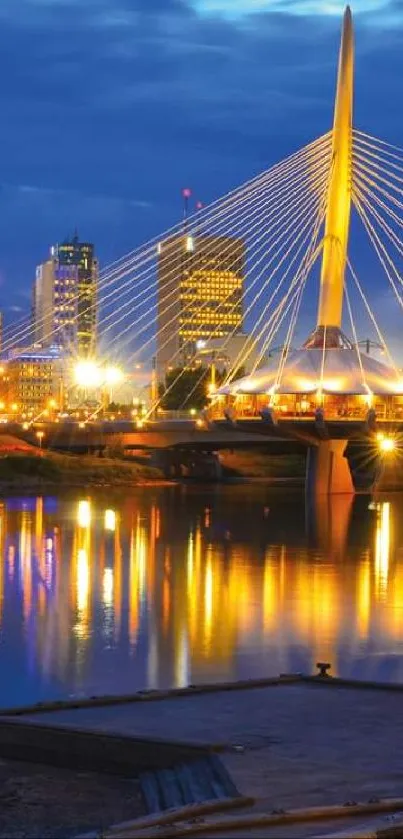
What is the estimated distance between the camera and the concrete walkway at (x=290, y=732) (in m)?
12.6

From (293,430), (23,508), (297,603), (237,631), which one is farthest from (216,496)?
(237,631)

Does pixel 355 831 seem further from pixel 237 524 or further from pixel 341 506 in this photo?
pixel 341 506

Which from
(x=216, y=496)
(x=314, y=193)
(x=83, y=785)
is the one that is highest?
(x=314, y=193)

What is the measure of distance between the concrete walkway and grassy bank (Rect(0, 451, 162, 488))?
60085 mm

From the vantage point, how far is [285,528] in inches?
2052

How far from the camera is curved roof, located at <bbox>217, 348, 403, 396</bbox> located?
222 feet

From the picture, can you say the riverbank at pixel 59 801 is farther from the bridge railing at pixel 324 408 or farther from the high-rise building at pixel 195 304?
the high-rise building at pixel 195 304

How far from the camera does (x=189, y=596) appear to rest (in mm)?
32469

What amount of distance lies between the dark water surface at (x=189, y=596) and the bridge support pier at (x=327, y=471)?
904 cm

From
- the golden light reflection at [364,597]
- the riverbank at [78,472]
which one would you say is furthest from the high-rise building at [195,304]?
the golden light reflection at [364,597]

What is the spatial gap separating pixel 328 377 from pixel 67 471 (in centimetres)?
1888

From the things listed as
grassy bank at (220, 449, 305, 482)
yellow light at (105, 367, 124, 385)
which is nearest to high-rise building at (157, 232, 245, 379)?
yellow light at (105, 367, 124, 385)

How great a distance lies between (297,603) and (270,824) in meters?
19.7

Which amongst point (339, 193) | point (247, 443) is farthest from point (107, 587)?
point (247, 443)
